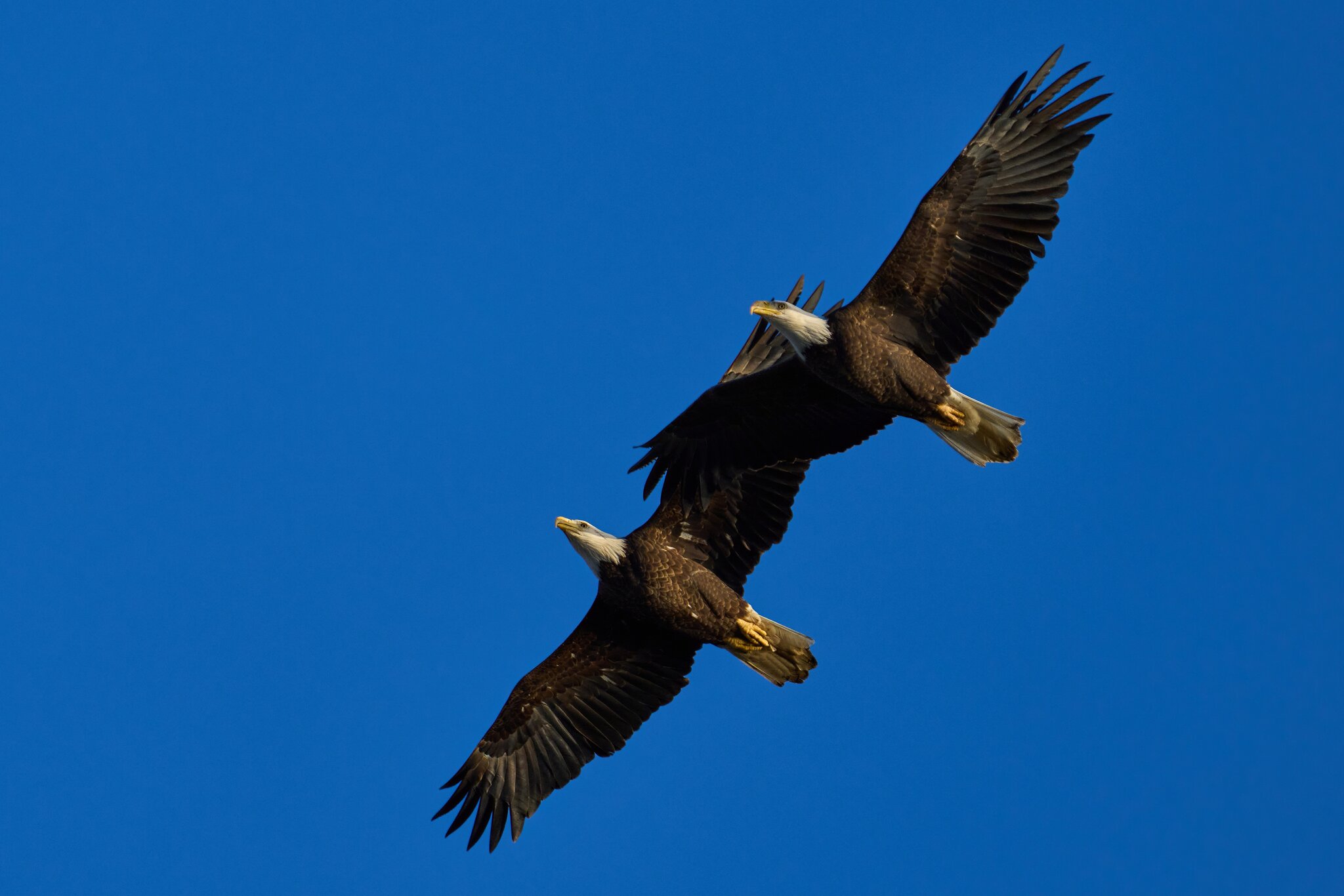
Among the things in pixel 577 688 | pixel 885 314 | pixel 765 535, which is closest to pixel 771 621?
pixel 765 535

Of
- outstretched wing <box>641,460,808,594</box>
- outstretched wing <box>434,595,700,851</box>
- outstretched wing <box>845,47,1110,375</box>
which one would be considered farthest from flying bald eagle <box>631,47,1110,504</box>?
outstretched wing <box>434,595,700,851</box>

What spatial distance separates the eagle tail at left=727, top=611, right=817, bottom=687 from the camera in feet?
49.4

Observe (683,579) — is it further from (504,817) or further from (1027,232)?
(1027,232)

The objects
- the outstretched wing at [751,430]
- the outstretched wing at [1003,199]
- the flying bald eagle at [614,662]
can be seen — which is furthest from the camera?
the flying bald eagle at [614,662]

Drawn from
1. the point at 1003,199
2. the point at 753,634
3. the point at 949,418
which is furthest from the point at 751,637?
the point at 1003,199

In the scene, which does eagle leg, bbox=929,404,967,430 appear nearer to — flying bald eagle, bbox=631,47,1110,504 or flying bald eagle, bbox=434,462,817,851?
flying bald eagle, bbox=631,47,1110,504

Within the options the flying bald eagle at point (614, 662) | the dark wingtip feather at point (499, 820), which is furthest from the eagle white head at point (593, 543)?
the dark wingtip feather at point (499, 820)

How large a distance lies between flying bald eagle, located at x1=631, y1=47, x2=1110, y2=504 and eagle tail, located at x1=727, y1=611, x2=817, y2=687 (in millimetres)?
1679

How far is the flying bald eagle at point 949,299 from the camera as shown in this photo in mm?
13930

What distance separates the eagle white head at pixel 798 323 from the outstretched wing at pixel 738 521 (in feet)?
4.25

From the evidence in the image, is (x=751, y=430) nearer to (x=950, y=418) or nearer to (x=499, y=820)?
(x=950, y=418)

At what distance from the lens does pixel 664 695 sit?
15094mm

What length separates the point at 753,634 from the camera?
14.9 metres

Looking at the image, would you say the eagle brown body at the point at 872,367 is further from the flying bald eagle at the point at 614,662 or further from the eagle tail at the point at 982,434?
the flying bald eagle at the point at 614,662
